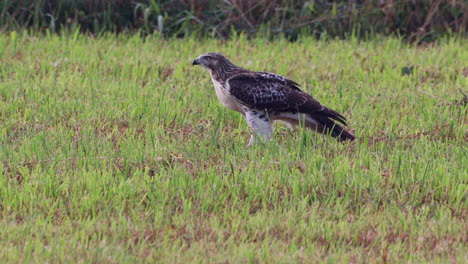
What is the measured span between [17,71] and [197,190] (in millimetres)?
4399

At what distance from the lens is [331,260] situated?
5.25 meters

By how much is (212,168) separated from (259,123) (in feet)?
3.55

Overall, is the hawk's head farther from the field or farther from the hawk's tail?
the hawk's tail

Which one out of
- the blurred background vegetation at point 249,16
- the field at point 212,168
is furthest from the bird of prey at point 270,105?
the blurred background vegetation at point 249,16

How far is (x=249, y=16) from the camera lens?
493 inches

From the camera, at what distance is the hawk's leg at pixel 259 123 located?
25.3 ft

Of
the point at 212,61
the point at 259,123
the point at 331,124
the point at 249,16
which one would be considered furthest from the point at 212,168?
the point at 249,16

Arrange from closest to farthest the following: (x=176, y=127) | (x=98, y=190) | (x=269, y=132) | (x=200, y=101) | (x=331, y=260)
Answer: (x=331, y=260) < (x=98, y=190) < (x=269, y=132) < (x=176, y=127) < (x=200, y=101)

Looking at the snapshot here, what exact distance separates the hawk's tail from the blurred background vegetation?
4433 mm

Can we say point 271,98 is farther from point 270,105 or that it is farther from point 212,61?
point 212,61

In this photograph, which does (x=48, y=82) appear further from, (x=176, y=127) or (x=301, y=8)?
(x=301, y=8)

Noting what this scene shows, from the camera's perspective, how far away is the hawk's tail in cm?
764

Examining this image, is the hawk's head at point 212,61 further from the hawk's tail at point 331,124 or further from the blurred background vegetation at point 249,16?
the blurred background vegetation at point 249,16

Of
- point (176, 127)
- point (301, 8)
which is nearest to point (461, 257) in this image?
point (176, 127)
